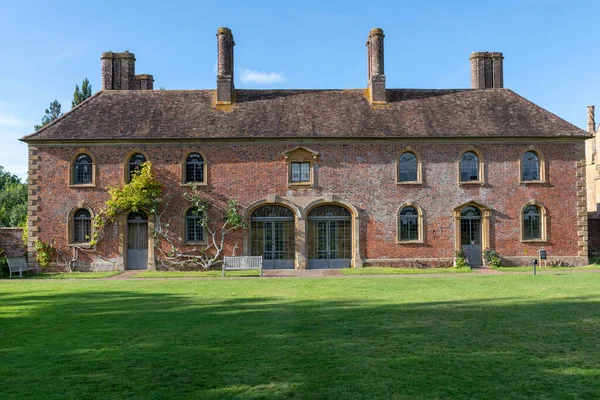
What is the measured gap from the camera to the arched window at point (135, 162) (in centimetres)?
2230

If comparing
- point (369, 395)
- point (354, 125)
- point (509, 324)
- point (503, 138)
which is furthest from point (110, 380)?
point (503, 138)

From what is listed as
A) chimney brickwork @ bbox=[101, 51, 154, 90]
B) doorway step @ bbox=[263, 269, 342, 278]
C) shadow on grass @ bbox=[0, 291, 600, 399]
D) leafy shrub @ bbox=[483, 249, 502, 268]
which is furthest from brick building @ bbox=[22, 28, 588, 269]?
shadow on grass @ bbox=[0, 291, 600, 399]

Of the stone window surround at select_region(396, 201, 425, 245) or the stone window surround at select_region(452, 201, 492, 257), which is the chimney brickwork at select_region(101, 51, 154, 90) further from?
the stone window surround at select_region(452, 201, 492, 257)

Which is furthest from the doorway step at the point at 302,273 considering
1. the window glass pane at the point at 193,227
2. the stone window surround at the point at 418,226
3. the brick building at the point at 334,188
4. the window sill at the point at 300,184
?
the window sill at the point at 300,184

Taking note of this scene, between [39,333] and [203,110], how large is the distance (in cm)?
1701

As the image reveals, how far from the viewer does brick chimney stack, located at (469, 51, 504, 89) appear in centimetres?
2588

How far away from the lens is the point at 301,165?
2241cm

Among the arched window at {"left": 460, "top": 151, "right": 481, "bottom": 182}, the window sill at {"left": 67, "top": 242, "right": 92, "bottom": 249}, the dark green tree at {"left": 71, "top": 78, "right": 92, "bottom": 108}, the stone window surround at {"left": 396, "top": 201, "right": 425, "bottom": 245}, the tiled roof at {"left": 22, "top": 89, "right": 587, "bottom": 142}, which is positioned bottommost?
the window sill at {"left": 67, "top": 242, "right": 92, "bottom": 249}

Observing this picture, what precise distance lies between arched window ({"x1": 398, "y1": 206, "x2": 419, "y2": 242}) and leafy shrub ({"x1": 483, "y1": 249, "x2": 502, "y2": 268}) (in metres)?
3.20

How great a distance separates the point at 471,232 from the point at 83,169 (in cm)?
1821

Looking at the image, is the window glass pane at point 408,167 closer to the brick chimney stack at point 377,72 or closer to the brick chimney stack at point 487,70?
the brick chimney stack at point 377,72

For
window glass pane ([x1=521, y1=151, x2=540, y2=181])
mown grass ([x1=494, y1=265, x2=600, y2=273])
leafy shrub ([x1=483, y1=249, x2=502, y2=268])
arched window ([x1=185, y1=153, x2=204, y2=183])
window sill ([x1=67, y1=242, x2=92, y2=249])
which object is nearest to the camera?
mown grass ([x1=494, y1=265, x2=600, y2=273])

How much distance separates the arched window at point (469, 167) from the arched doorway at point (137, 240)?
14.8m

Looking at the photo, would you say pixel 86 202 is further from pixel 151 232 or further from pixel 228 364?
pixel 228 364
